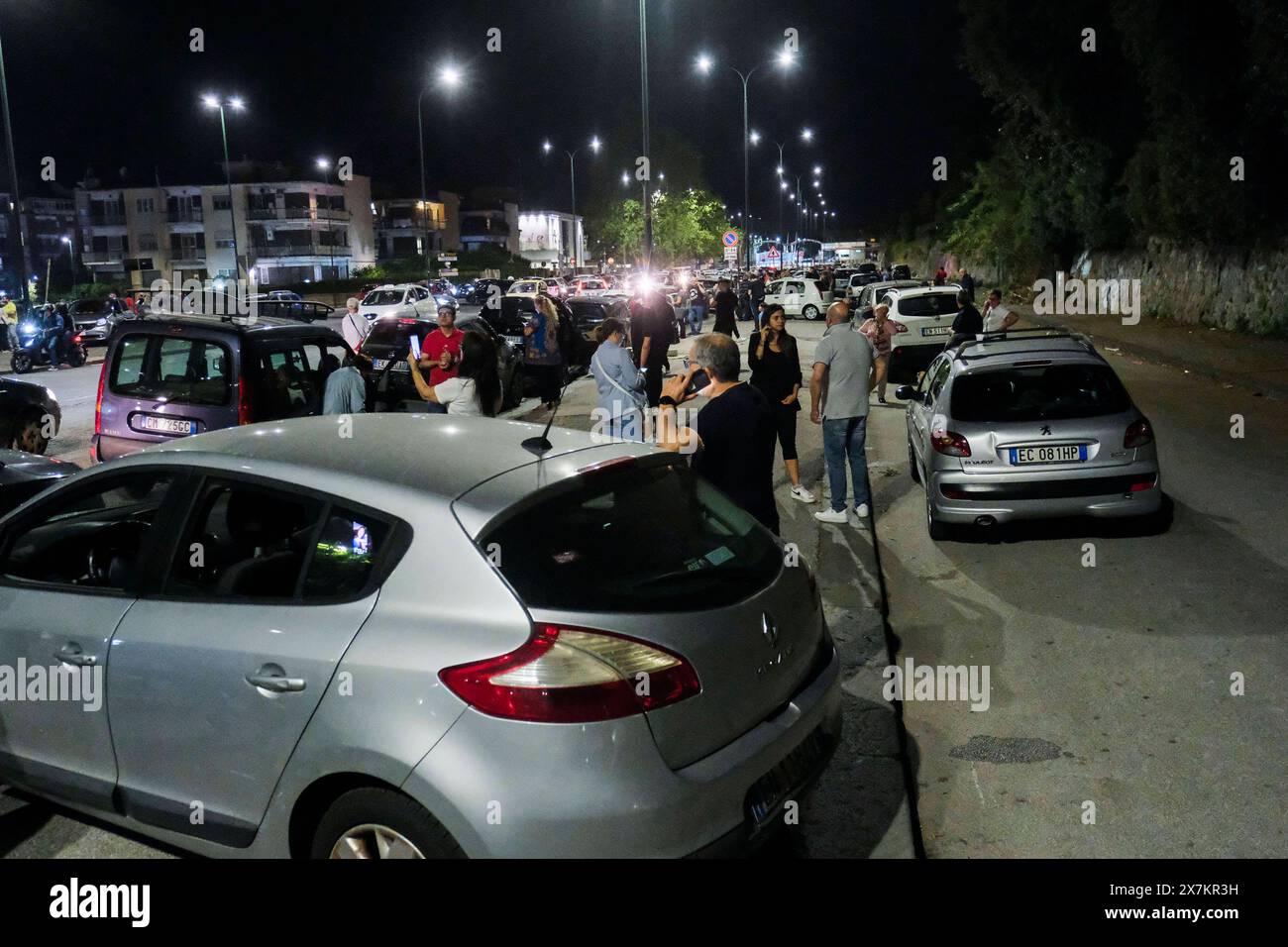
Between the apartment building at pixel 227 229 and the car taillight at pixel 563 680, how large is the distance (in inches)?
3424

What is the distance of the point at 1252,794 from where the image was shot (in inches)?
178

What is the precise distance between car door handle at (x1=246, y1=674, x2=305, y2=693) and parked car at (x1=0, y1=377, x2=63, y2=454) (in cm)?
1197

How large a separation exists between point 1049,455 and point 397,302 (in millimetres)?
30839

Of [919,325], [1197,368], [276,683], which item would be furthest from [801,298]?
[276,683]

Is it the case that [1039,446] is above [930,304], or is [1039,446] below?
below

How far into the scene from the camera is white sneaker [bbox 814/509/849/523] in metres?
9.45

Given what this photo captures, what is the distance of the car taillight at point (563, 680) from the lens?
303 cm

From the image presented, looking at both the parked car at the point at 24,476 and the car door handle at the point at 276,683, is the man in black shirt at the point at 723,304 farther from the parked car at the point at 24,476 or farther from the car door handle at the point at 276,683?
the car door handle at the point at 276,683

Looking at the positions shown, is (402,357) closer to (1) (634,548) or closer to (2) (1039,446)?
(2) (1039,446)

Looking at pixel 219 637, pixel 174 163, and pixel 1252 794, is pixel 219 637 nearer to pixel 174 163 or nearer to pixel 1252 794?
pixel 1252 794

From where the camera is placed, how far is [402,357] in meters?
15.0

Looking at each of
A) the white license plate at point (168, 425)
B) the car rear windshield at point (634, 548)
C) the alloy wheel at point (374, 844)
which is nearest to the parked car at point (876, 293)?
the white license plate at point (168, 425)

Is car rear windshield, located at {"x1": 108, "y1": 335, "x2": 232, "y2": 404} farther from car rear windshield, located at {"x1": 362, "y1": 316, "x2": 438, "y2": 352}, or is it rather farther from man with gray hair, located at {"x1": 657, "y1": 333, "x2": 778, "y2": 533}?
car rear windshield, located at {"x1": 362, "y1": 316, "x2": 438, "y2": 352}
